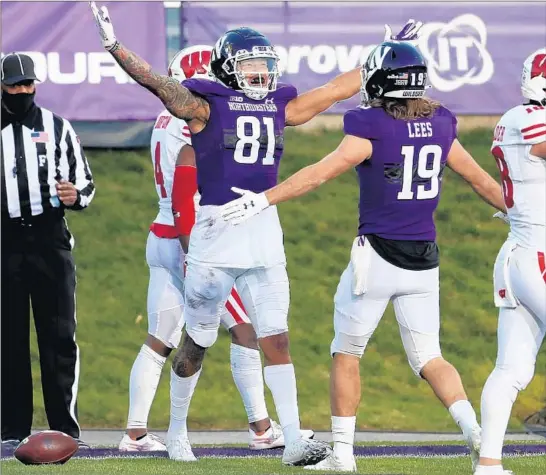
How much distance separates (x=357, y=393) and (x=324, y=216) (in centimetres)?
643

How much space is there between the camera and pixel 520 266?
6.90 m

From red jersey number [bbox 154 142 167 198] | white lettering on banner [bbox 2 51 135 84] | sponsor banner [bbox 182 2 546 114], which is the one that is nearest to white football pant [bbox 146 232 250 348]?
red jersey number [bbox 154 142 167 198]

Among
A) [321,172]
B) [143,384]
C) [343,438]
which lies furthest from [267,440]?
[321,172]

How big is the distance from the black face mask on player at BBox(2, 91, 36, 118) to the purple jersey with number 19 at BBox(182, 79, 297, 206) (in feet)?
6.50

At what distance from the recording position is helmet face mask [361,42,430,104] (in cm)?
698

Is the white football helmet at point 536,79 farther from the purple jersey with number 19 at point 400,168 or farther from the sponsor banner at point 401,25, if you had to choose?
the sponsor banner at point 401,25

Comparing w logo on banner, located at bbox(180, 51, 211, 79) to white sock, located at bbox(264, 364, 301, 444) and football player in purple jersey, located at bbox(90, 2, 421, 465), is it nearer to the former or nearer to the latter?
football player in purple jersey, located at bbox(90, 2, 421, 465)

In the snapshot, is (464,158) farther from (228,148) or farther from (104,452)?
(104,452)

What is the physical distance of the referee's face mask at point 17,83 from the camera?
9008 mm

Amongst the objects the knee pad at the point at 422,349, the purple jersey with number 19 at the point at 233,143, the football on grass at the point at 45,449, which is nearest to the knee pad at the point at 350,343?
the knee pad at the point at 422,349

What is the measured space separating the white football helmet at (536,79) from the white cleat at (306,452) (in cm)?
185

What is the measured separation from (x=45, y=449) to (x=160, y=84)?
5.91 feet

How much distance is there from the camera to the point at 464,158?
23.6ft

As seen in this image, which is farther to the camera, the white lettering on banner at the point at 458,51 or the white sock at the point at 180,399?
the white lettering on banner at the point at 458,51
